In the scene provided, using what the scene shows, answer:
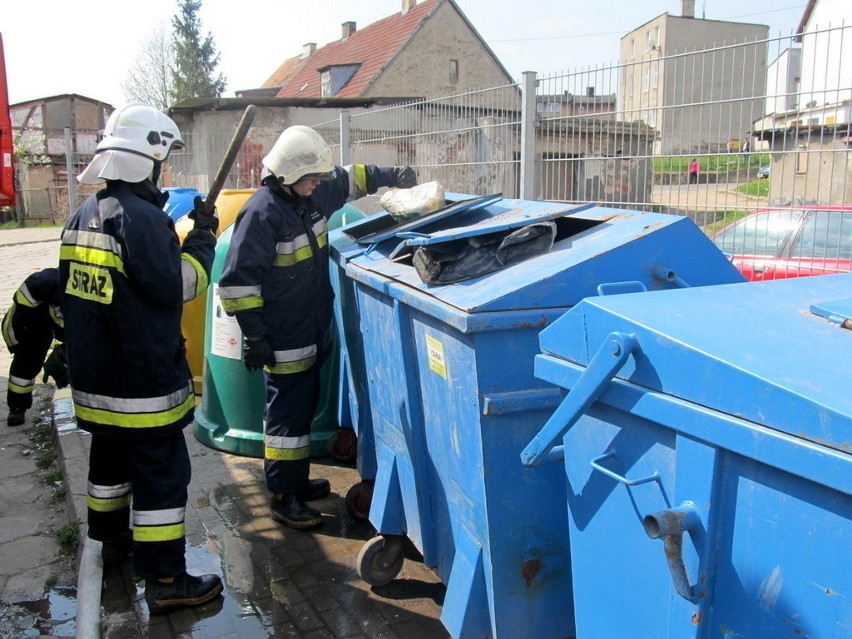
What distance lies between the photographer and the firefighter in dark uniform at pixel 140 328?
282 cm

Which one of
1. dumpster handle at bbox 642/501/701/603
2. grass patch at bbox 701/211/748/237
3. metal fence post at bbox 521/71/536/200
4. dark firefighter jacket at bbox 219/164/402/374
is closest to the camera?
dumpster handle at bbox 642/501/701/603

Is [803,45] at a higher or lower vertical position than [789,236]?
higher

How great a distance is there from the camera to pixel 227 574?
129 inches

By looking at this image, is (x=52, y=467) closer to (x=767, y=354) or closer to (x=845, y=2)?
(x=767, y=354)

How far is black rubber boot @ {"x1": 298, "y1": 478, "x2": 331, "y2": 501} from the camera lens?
3.93 m

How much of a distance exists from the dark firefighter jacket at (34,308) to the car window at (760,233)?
383 cm

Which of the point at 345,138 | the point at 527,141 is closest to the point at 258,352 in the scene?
the point at 527,141

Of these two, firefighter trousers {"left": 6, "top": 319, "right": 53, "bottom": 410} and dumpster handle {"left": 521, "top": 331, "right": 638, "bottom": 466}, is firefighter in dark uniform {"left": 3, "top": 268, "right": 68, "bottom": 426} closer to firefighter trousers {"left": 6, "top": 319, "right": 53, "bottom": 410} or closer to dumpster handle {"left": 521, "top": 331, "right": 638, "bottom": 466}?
firefighter trousers {"left": 6, "top": 319, "right": 53, "bottom": 410}

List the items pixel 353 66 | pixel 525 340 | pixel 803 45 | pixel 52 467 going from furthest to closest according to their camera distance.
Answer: pixel 353 66 < pixel 52 467 < pixel 803 45 < pixel 525 340

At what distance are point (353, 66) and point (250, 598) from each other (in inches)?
1145

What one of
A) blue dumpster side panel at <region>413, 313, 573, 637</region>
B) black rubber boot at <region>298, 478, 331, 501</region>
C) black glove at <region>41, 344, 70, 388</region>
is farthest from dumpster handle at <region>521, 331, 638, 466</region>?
black glove at <region>41, 344, 70, 388</region>

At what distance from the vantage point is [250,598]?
308 cm

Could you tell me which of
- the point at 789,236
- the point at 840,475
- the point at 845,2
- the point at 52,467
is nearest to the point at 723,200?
the point at 789,236

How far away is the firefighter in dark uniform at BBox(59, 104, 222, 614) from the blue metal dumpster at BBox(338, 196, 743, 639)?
880mm
